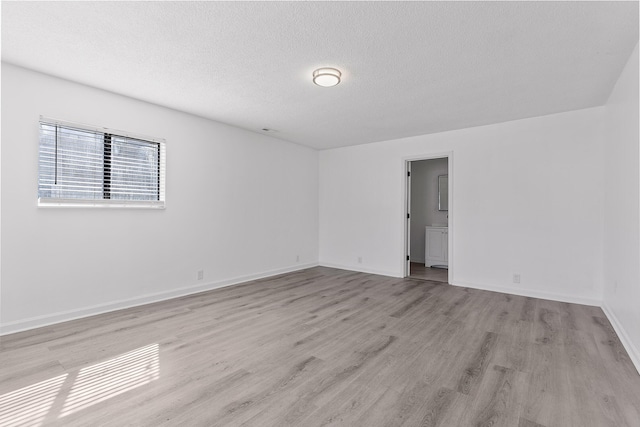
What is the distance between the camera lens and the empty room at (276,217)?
198cm

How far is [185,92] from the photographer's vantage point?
344 centimetres

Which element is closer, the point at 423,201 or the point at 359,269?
the point at 359,269

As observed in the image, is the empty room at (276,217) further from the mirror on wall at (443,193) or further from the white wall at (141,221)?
the mirror on wall at (443,193)

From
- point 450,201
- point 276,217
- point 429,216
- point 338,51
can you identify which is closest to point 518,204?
point 450,201

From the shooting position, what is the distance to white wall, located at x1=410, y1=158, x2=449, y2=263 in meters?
6.97

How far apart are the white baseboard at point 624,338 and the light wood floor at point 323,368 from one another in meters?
0.07

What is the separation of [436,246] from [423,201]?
1250 mm

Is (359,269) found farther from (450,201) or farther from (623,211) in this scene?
(623,211)

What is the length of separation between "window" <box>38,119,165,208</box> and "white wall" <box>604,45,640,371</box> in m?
4.91

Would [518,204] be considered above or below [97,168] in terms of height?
below

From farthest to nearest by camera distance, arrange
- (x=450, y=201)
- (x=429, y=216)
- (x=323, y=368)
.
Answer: (x=429, y=216) → (x=450, y=201) → (x=323, y=368)

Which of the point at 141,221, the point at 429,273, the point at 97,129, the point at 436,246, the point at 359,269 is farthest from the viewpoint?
the point at 436,246

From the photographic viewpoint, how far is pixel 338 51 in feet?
8.31

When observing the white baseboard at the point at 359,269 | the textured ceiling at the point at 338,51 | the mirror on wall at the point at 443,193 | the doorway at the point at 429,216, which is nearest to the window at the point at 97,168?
the textured ceiling at the point at 338,51
